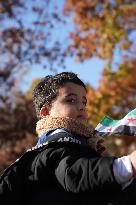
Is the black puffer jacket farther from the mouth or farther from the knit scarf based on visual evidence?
the mouth

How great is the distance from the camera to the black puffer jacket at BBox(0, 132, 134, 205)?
1.89m

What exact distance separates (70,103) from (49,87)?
19cm

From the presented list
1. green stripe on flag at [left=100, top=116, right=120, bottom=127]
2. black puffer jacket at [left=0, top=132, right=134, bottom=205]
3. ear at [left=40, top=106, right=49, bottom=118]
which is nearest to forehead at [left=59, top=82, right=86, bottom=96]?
ear at [left=40, top=106, right=49, bottom=118]

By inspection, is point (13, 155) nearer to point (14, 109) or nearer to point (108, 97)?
point (14, 109)

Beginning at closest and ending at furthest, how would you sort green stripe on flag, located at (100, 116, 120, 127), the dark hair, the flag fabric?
the flag fabric → green stripe on flag, located at (100, 116, 120, 127) → the dark hair

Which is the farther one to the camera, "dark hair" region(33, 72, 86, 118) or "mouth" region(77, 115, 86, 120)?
"dark hair" region(33, 72, 86, 118)

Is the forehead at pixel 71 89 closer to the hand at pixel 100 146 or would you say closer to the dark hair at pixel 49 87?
the dark hair at pixel 49 87

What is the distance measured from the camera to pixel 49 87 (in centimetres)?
249

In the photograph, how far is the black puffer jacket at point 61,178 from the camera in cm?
189

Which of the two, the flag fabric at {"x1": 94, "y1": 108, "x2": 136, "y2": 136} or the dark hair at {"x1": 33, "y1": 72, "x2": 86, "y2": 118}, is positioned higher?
the dark hair at {"x1": 33, "y1": 72, "x2": 86, "y2": 118}

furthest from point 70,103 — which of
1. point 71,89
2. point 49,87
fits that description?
point 49,87

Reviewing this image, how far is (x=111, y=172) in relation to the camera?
1.85 meters

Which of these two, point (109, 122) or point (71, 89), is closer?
point (109, 122)

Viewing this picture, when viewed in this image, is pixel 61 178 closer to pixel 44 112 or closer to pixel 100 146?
pixel 100 146
